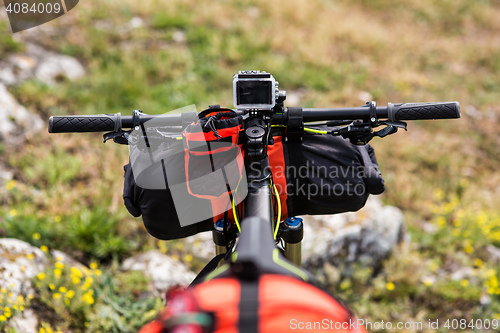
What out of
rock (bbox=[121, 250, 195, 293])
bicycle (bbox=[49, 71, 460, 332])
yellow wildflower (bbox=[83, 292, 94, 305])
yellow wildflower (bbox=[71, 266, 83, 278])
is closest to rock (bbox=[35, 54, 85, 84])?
rock (bbox=[121, 250, 195, 293])

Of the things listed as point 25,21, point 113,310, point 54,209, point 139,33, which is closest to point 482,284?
point 113,310

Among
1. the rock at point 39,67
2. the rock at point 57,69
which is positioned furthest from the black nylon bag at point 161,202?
the rock at point 57,69

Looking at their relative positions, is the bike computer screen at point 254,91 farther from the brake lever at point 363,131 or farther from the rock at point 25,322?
the rock at point 25,322

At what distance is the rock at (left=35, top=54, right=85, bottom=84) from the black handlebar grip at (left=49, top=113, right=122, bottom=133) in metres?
5.03

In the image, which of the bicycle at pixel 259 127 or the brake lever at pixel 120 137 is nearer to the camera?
the bicycle at pixel 259 127

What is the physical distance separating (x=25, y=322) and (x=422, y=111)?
9.87 feet

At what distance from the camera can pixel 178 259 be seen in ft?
13.5

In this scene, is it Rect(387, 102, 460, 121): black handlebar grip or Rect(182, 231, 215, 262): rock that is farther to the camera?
Rect(182, 231, 215, 262): rock

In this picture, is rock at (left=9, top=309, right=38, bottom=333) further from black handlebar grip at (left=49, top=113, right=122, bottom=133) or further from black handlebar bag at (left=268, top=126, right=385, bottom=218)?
black handlebar bag at (left=268, top=126, right=385, bottom=218)

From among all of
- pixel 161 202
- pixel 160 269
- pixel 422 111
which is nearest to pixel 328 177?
pixel 422 111

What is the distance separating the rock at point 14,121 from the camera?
5105mm

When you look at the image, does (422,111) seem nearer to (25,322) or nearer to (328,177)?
(328,177)

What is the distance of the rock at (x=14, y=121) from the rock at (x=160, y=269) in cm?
257

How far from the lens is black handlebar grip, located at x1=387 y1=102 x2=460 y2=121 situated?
6.28 ft
